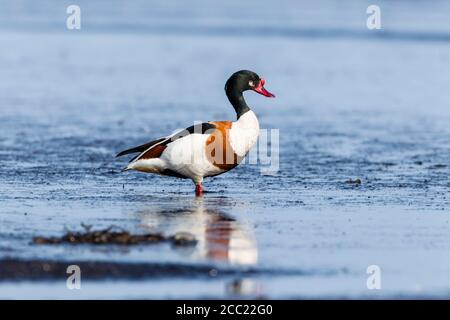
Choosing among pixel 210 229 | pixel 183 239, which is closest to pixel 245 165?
pixel 210 229

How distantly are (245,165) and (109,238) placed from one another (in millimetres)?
5604

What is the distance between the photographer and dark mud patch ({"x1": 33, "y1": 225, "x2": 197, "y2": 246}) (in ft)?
31.6

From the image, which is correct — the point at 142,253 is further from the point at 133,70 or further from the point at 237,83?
the point at 133,70

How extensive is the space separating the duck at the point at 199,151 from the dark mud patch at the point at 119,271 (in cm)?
359

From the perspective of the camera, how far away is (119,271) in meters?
8.81

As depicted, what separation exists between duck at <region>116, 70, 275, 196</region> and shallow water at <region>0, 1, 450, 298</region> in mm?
287

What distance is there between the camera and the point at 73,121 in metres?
19.8

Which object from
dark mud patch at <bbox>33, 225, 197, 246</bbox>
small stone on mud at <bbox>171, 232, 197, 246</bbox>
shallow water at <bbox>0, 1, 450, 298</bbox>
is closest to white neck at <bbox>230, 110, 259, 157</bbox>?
shallow water at <bbox>0, 1, 450, 298</bbox>

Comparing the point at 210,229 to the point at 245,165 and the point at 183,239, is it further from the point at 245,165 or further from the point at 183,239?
the point at 245,165

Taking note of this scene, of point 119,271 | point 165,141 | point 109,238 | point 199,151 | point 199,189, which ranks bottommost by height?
point 119,271

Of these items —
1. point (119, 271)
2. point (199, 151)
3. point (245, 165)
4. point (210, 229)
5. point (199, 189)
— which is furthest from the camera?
point (245, 165)

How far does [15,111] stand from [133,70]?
812 cm

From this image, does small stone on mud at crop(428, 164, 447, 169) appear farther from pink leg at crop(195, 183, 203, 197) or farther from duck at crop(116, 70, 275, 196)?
pink leg at crop(195, 183, 203, 197)

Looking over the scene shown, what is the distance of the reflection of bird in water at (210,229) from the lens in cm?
945
